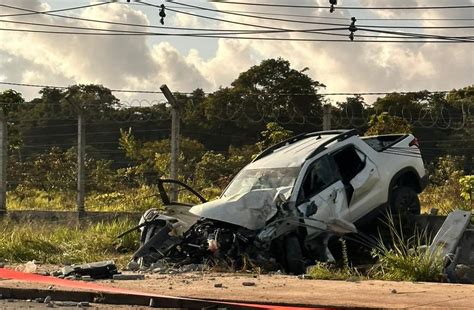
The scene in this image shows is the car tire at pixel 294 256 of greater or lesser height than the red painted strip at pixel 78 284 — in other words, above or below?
above

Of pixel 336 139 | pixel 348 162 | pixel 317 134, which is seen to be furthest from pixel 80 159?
pixel 348 162

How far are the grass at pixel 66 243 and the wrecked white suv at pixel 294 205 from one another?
4.90 ft

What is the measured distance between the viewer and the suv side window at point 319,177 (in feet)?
44.8

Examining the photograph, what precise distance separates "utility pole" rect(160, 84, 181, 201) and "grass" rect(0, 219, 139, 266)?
123 centimetres

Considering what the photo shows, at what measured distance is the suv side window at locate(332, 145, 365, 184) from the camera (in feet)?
47.3

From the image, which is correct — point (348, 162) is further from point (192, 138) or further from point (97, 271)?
point (192, 138)

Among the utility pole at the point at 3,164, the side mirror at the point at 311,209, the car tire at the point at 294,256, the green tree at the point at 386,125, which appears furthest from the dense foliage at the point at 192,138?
the car tire at the point at 294,256

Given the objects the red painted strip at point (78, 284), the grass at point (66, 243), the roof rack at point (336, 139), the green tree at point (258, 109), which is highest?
the green tree at point (258, 109)

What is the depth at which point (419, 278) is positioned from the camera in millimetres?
11531

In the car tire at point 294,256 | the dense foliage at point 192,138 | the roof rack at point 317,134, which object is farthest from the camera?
the dense foliage at point 192,138

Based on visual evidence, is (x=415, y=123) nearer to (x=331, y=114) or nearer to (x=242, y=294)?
(x=331, y=114)

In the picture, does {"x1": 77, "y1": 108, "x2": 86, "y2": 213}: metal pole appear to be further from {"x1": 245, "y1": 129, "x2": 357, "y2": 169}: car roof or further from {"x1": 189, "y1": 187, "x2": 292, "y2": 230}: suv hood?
{"x1": 189, "y1": 187, "x2": 292, "y2": 230}: suv hood

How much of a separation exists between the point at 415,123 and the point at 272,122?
11.6 feet

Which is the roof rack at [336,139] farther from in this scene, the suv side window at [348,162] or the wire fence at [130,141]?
the wire fence at [130,141]
